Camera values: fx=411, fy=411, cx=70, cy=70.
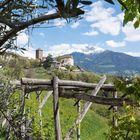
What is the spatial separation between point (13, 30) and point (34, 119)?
26.3 feet

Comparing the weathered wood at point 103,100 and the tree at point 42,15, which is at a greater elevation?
the tree at point 42,15

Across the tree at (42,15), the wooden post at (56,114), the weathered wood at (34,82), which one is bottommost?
the wooden post at (56,114)

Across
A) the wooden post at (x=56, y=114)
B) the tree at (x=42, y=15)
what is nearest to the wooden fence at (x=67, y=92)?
the wooden post at (x=56, y=114)

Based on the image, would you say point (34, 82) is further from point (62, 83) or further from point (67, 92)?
point (67, 92)

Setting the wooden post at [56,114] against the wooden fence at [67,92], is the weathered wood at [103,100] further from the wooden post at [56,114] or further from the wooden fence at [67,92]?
the wooden post at [56,114]

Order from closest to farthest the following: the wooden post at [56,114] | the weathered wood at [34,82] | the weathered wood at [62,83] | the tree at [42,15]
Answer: the tree at [42,15]
the wooden post at [56,114]
the weathered wood at [62,83]
the weathered wood at [34,82]

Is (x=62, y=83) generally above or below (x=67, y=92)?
above

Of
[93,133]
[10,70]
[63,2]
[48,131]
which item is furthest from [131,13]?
[93,133]

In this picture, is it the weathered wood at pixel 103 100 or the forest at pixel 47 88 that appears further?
the weathered wood at pixel 103 100

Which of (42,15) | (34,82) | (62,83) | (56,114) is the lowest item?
(56,114)

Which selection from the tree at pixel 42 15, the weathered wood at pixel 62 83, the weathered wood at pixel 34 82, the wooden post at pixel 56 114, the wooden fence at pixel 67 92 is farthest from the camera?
the weathered wood at pixel 34 82

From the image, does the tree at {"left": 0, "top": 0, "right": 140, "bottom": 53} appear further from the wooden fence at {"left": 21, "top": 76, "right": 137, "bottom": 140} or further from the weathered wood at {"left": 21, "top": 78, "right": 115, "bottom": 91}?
the weathered wood at {"left": 21, "top": 78, "right": 115, "bottom": 91}

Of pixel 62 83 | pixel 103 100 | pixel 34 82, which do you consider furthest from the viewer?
pixel 34 82

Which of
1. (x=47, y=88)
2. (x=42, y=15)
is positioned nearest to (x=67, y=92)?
(x=47, y=88)
